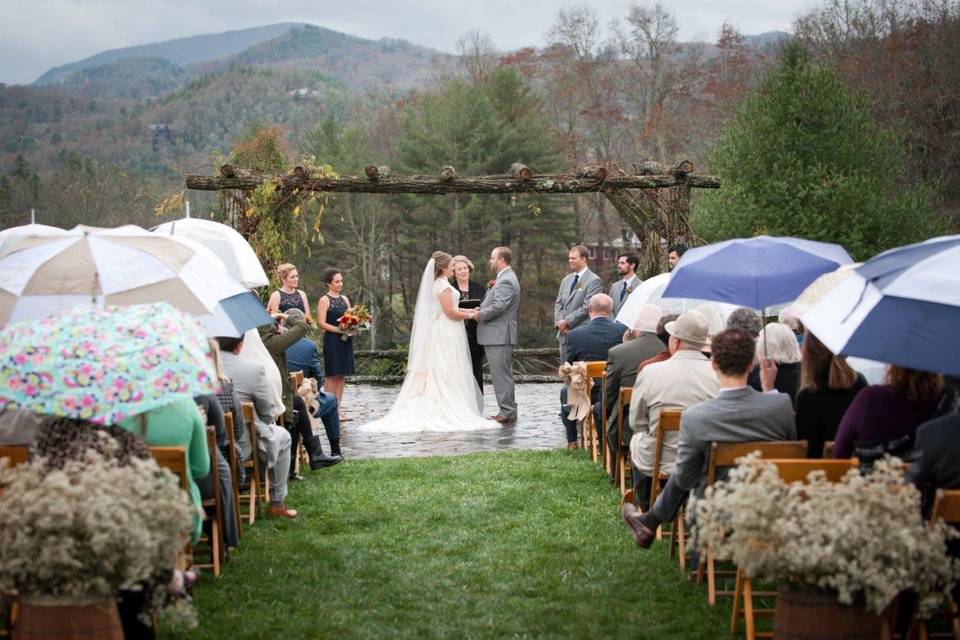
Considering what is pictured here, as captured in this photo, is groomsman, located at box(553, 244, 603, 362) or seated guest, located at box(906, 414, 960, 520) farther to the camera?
groomsman, located at box(553, 244, 603, 362)

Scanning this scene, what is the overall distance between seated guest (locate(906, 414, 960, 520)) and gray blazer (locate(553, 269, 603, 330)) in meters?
8.63

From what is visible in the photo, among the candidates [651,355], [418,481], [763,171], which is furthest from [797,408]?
→ [763,171]

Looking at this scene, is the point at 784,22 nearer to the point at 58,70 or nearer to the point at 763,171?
the point at 763,171

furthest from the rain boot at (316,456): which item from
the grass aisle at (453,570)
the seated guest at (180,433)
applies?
the seated guest at (180,433)

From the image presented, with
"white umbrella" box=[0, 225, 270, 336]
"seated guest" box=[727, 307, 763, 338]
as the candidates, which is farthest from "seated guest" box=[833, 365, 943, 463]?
"white umbrella" box=[0, 225, 270, 336]

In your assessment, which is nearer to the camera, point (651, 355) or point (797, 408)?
point (797, 408)

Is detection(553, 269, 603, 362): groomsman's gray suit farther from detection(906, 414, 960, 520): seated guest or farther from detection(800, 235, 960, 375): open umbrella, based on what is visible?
detection(906, 414, 960, 520): seated guest

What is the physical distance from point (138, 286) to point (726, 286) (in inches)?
143

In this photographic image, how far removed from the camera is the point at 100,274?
5.89m

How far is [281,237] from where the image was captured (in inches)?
599

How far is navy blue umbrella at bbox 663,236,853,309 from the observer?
24.3ft

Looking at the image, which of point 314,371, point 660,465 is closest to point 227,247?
point 314,371

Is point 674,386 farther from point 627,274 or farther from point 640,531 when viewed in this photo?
point 627,274

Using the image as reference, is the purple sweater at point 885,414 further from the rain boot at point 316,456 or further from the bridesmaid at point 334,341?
the bridesmaid at point 334,341
